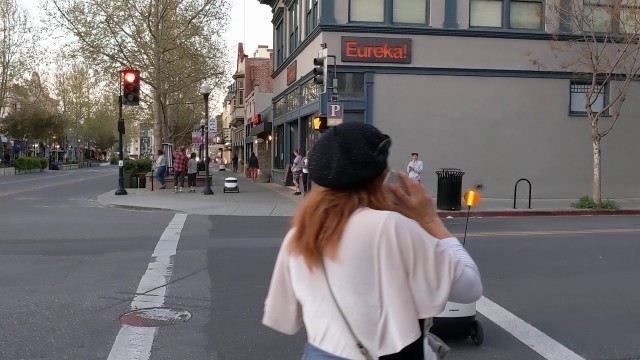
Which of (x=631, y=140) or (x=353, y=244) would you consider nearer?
(x=353, y=244)

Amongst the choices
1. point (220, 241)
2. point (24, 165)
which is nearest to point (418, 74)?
point (220, 241)

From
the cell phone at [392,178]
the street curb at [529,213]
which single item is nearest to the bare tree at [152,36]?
the street curb at [529,213]

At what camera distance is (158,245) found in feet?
33.3

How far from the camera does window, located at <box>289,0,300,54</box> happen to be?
84.1 feet

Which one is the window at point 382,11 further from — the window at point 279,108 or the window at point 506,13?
the window at point 279,108

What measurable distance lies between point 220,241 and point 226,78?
23160mm

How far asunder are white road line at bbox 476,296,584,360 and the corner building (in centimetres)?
1343

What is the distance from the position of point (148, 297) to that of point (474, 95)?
1592 centimetres

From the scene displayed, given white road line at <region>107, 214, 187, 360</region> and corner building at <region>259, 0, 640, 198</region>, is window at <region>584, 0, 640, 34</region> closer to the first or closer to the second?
corner building at <region>259, 0, 640, 198</region>

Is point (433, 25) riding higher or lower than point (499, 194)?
higher

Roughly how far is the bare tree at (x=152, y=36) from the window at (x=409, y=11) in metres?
10.3

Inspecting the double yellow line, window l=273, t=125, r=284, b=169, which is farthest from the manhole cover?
window l=273, t=125, r=284, b=169

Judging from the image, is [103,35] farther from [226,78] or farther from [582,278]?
[582,278]

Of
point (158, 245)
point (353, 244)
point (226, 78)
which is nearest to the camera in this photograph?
point (353, 244)
